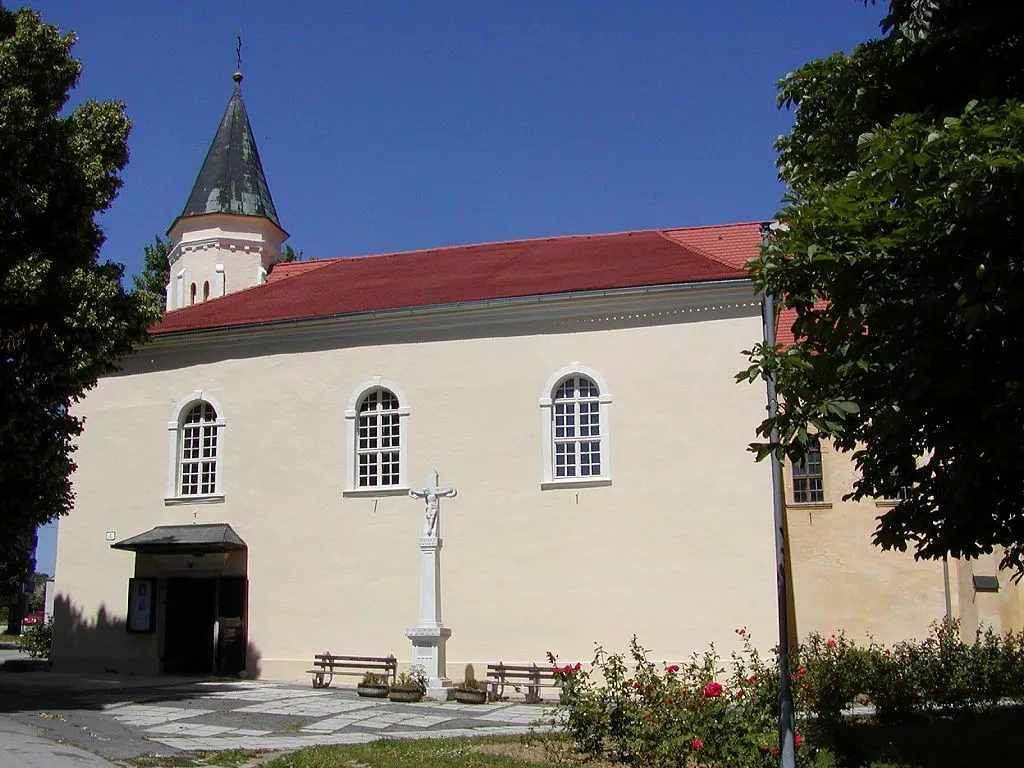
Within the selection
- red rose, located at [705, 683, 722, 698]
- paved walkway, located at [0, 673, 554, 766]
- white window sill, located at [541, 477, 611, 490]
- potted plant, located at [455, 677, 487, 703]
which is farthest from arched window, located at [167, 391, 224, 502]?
red rose, located at [705, 683, 722, 698]

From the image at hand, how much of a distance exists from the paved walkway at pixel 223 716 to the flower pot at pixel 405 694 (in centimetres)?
24

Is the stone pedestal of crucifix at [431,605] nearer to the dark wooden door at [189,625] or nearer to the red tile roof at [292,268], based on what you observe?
the dark wooden door at [189,625]

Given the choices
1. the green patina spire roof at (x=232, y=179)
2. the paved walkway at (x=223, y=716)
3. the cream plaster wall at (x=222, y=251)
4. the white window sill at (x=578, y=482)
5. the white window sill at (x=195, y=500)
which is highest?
the green patina spire roof at (x=232, y=179)

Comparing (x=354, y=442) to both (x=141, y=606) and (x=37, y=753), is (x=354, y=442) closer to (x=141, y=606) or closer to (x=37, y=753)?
(x=141, y=606)

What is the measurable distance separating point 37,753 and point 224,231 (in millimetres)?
20543

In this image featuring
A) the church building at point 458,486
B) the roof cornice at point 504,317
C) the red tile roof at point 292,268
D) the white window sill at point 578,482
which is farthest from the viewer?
the red tile roof at point 292,268

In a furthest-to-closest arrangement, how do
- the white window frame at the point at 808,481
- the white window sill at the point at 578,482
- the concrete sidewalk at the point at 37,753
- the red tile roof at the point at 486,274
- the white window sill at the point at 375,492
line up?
the white window frame at the point at 808,481 < the red tile roof at the point at 486,274 < the white window sill at the point at 375,492 < the white window sill at the point at 578,482 < the concrete sidewalk at the point at 37,753

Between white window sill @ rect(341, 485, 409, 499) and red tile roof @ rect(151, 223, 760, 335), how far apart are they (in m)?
3.68

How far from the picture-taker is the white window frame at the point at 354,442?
2164 cm

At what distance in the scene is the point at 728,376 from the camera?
66.9ft

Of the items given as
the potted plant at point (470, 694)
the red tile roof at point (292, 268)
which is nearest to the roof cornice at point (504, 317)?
the red tile roof at point (292, 268)

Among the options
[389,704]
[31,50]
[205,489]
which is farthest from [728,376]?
[31,50]

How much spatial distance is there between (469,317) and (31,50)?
366 inches

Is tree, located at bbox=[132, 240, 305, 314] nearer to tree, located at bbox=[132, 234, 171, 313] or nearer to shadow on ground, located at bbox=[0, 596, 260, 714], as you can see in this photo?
tree, located at bbox=[132, 234, 171, 313]
